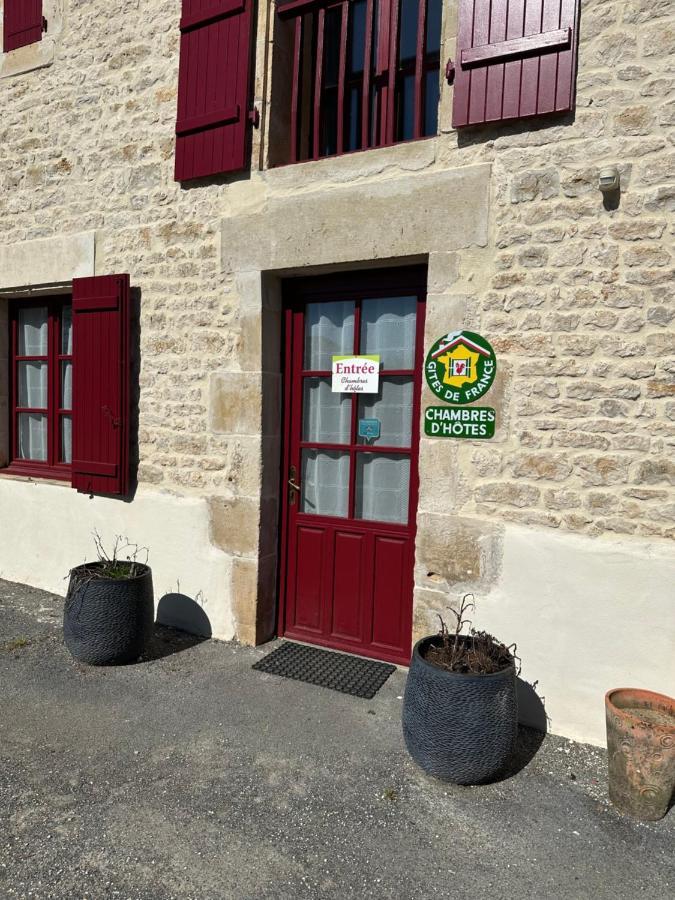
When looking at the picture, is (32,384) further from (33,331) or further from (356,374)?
(356,374)

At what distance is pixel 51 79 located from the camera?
15.4 feet

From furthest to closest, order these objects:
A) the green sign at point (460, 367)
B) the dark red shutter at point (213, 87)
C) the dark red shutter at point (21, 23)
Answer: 1. the dark red shutter at point (21, 23)
2. the dark red shutter at point (213, 87)
3. the green sign at point (460, 367)

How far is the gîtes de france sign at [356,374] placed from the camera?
12.2ft

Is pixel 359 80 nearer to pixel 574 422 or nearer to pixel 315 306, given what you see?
pixel 315 306

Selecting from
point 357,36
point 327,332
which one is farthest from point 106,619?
point 357,36

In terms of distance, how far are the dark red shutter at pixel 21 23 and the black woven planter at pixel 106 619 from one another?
4356mm

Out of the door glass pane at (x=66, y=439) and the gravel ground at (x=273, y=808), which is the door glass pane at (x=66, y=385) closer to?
the door glass pane at (x=66, y=439)

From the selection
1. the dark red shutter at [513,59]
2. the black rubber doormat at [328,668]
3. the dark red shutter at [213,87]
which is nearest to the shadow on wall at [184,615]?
the black rubber doormat at [328,668]

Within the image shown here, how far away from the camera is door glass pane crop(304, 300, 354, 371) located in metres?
3.83

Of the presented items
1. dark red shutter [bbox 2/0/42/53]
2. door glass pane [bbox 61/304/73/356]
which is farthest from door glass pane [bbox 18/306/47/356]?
dark red shutter [bbox 2/0/42/53]

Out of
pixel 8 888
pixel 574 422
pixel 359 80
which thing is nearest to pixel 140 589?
pixel 8 888

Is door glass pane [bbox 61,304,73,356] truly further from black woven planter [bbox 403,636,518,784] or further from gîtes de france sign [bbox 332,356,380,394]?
black woven planter [bbox 403,636,518,784]

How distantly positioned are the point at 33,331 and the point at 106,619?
9.66ft

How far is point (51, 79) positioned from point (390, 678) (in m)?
5.09
